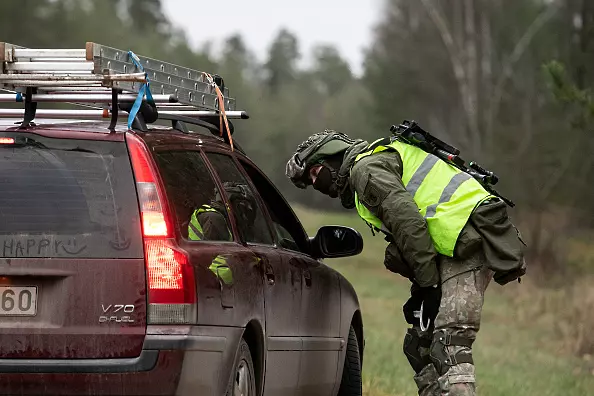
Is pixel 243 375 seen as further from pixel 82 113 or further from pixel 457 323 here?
pixel 457 323

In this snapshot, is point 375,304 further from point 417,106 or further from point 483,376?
point 417,106

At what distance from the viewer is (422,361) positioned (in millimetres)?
8070

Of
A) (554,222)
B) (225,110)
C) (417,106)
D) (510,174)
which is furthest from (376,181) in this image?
(417,106)

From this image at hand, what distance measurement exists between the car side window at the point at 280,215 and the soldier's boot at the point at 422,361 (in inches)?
33.6

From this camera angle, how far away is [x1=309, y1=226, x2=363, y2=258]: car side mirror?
25.7 ft

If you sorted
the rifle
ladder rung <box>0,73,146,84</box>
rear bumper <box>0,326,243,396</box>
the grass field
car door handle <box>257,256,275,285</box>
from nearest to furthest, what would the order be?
1. rear bumper <box>0,326,243,396</box>
2. ladder rung <box>0,73,146,84</box>
3. car door handle <box>257,256,275,285</box>
4. the rifle
5. the grass field

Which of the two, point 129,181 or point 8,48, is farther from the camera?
point 8,48

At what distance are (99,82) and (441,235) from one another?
96.5 inches

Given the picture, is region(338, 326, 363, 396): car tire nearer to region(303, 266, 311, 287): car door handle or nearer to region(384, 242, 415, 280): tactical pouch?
region(384, 242, 415, 280): tactical pouch

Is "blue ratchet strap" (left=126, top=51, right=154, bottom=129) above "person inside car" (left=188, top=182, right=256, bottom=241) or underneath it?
above

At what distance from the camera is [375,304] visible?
21562 mm

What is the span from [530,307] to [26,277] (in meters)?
16.7

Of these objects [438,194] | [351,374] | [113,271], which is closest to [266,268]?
[113,271]

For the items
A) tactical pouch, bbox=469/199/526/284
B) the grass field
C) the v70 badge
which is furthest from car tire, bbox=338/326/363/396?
the v70 badge
